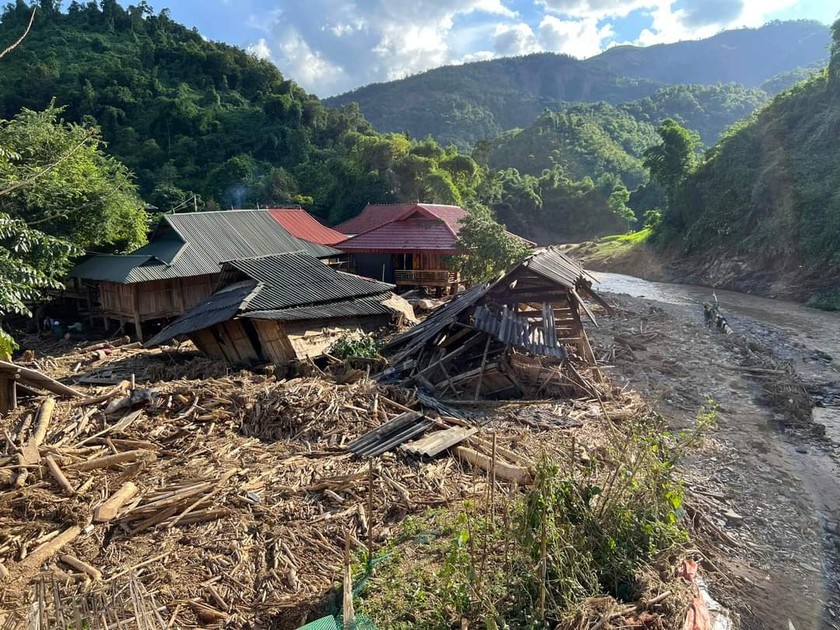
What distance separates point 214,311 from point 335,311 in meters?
3.43

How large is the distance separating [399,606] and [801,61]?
683 feet

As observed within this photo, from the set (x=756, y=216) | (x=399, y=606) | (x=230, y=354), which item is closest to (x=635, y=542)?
(x=399, y=606)

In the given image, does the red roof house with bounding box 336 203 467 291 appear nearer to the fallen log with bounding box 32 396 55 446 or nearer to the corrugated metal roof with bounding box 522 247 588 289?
the corrugated metal roof with bounding box 522 247 588 289

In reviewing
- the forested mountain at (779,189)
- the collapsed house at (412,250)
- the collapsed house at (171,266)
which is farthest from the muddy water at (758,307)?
the collapsed house at (171,266)

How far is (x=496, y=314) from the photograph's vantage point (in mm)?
12297

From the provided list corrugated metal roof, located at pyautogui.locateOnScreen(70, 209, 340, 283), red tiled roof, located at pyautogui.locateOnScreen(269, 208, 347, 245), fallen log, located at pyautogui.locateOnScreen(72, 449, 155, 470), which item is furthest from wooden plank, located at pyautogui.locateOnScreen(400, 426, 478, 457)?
red tiled roof, located at pyautogui.locateOnScreen(269, 208, 347, 245)

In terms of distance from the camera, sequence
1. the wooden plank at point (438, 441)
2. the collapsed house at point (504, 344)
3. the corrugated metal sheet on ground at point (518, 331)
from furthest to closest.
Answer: the collapsed house at point (504, 344) → the corrugated metal sheet on ground at point (518, 331) → the wooden plank at point (438, 441)

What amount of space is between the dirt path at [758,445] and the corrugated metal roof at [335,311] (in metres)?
7.20

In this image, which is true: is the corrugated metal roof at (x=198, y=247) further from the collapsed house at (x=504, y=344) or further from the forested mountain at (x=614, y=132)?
the forested mountain at (x=614, y=132)

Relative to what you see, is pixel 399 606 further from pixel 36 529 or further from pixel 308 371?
pixel 308 371

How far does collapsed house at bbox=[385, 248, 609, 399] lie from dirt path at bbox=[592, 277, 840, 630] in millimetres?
2509

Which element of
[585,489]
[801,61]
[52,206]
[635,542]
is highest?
[801,61]

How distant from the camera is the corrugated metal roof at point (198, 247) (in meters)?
20.3

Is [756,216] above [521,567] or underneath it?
above
